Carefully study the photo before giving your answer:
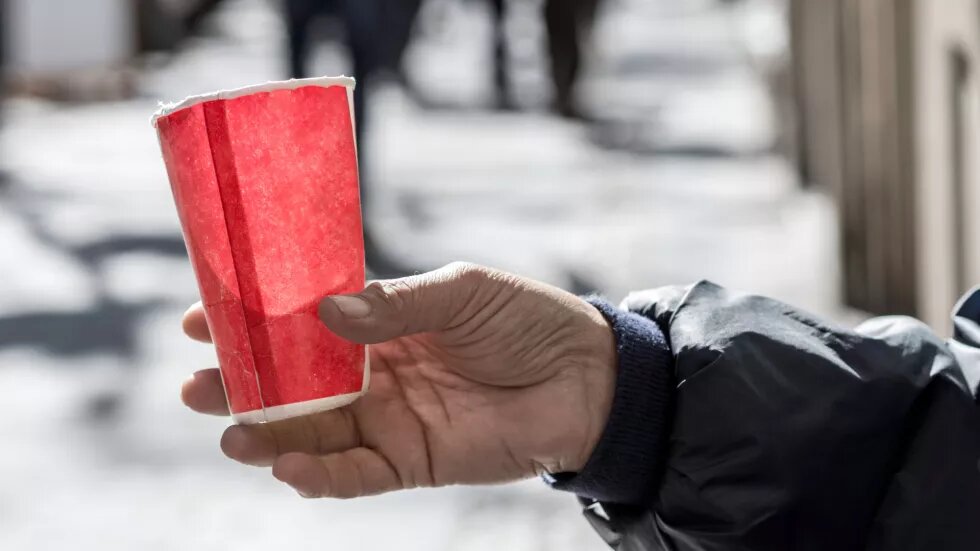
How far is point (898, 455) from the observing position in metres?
1.64

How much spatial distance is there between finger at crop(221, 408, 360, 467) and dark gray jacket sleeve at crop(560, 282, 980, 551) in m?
0.30

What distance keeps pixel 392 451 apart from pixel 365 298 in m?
0.24

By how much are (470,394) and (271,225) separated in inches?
15.0

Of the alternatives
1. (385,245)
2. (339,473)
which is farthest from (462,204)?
(339,473)

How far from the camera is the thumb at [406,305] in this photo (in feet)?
→ 4.77

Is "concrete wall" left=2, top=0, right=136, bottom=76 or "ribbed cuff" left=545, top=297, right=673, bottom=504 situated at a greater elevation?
"concrete wall" left=2, top=0, right=136, bottom=76

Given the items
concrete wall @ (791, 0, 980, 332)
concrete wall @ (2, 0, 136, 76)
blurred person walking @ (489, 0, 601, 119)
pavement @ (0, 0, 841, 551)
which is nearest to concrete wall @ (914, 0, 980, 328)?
concrete wall @ (791, 0, 980, 332)

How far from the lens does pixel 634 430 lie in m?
1.68

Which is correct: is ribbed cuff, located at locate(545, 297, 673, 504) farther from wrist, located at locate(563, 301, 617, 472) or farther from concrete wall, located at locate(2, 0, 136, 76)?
concrete wall, located at locate(2, 0, 136, 76)

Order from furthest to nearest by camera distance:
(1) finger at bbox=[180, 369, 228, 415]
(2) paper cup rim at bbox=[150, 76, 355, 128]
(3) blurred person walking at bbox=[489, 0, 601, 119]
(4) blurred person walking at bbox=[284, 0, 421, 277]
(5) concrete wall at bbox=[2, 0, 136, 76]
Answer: (5) concrete wall at bbox=[2, 0, 136, 76], (3) blurred person walking at bbox=[489, 0, 601, 119], (4) blurred person walking at bbox=[284, 0, 421, 277], (1) finger at bbox=[180, 369, 228, 415], (2) paper cup rim at bbox=[150, 76, 355, 128]

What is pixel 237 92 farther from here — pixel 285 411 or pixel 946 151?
pixel 946 151

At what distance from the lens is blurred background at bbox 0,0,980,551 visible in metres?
3.35

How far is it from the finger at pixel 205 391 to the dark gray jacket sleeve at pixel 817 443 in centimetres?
43

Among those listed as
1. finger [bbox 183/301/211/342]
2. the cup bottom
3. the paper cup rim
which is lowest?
the cup bottom
